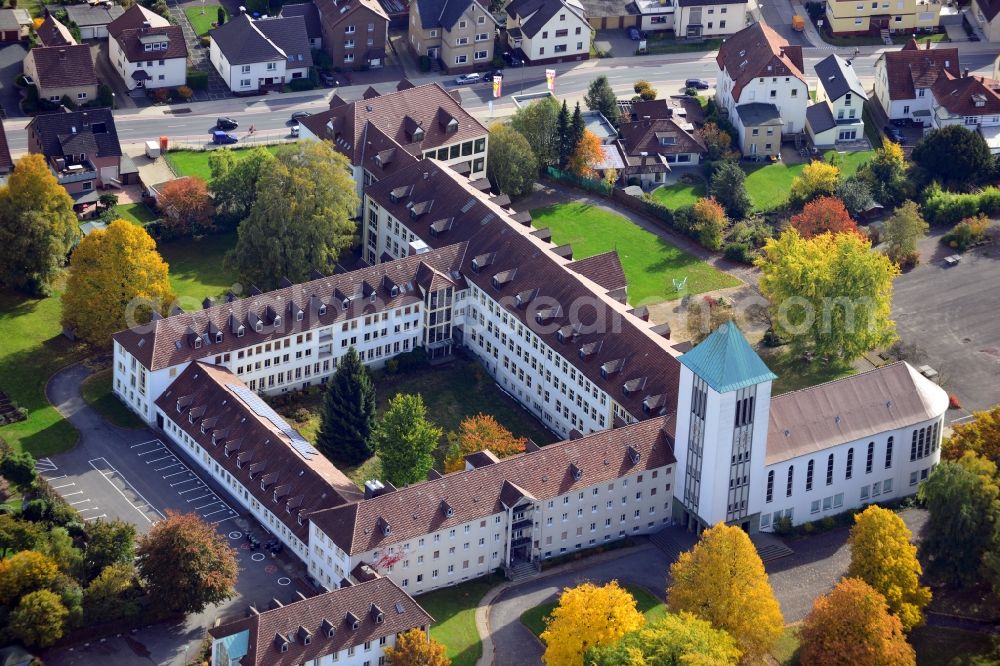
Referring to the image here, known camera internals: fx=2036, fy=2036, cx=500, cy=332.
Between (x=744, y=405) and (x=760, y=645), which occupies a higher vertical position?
(x=744, y=405)

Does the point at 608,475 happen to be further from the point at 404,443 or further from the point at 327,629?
the point at 327,629

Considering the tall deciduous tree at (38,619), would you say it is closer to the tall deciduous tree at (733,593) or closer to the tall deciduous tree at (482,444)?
the tall deciduous tree at (482,444)

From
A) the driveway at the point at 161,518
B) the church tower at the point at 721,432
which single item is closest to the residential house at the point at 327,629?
the driveway at the point at 161,518

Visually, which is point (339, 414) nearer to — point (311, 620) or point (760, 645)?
point (311, 620)

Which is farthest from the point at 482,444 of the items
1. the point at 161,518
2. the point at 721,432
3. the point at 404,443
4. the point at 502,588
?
the point at 161,518

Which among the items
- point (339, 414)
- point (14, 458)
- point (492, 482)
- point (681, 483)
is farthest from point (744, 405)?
point (14, 458)

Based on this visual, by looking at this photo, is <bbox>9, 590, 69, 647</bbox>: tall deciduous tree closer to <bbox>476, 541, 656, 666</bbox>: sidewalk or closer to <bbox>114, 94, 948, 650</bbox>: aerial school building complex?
<bbox>114, 94, 948, 650</bbox>: aerial school building complex
